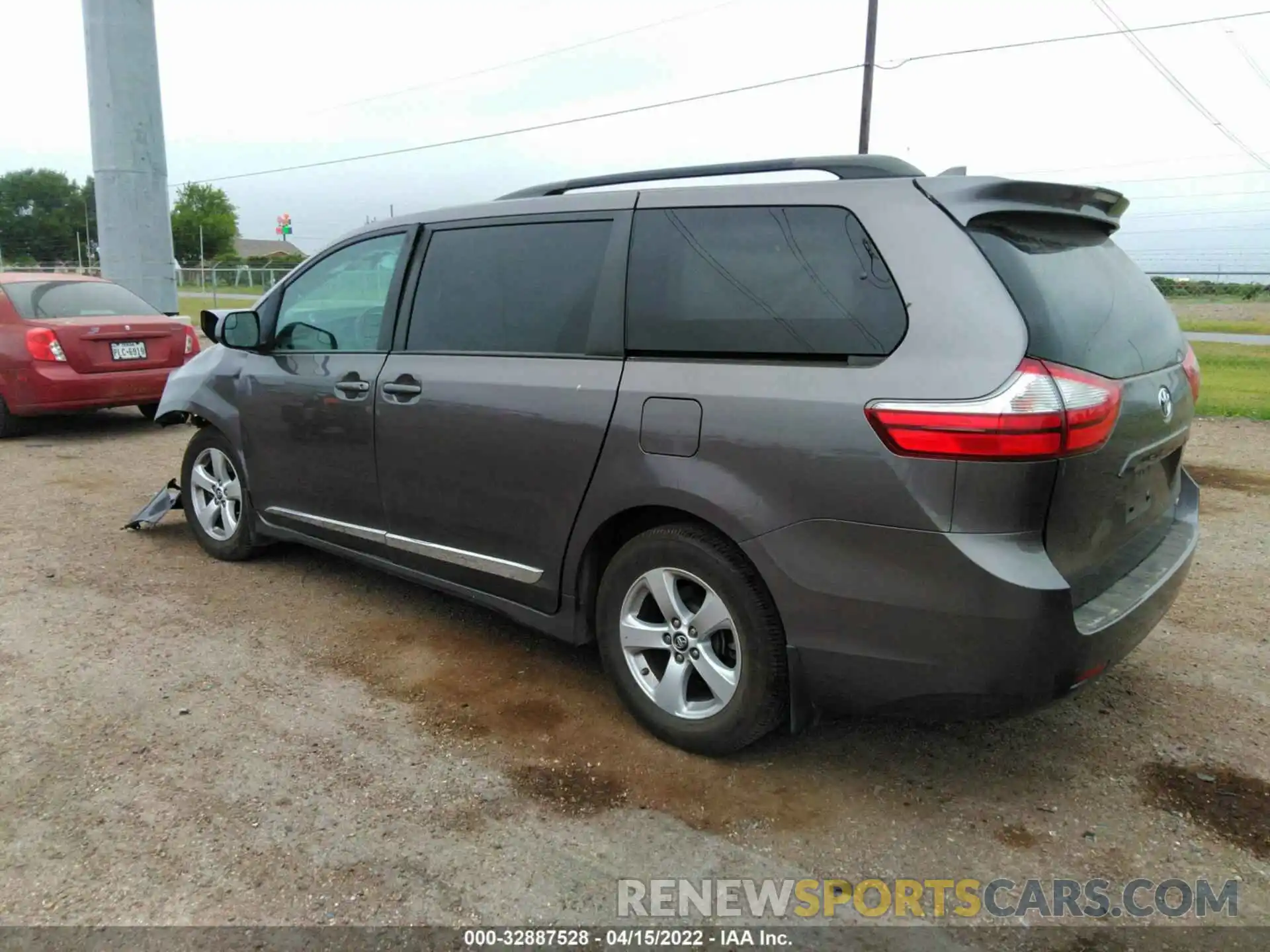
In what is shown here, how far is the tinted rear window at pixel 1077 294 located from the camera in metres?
2.51

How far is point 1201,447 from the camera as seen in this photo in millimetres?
8258

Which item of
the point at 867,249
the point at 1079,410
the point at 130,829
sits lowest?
the point at 130,829

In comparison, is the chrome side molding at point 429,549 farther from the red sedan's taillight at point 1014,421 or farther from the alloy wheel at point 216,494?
the red sedan's taillight at point 1014,421

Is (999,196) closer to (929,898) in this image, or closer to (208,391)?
(929,898)

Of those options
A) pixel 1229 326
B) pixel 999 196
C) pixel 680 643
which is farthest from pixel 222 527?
pixel 1229 326

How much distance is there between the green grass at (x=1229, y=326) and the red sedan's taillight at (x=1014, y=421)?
106 ft

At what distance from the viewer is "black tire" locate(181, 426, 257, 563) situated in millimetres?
4852

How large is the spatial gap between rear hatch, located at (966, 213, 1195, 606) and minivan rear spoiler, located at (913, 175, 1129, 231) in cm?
2

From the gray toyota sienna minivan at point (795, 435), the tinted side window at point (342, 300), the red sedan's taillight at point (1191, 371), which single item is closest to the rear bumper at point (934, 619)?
the gray toyota sienna minivan at point (795, 435)

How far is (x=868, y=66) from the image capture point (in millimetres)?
20984

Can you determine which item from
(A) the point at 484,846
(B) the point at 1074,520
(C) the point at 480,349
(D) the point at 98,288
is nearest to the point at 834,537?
(B) the point at 1074,520

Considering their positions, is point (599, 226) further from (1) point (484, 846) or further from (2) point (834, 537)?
(1) point (484, 846)

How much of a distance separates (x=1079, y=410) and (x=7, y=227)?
390 ft

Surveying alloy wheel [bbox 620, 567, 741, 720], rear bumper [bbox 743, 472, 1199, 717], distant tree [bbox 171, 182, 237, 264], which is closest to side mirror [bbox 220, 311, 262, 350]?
alloy wheel [bbox 620, 567, 741, 720]
